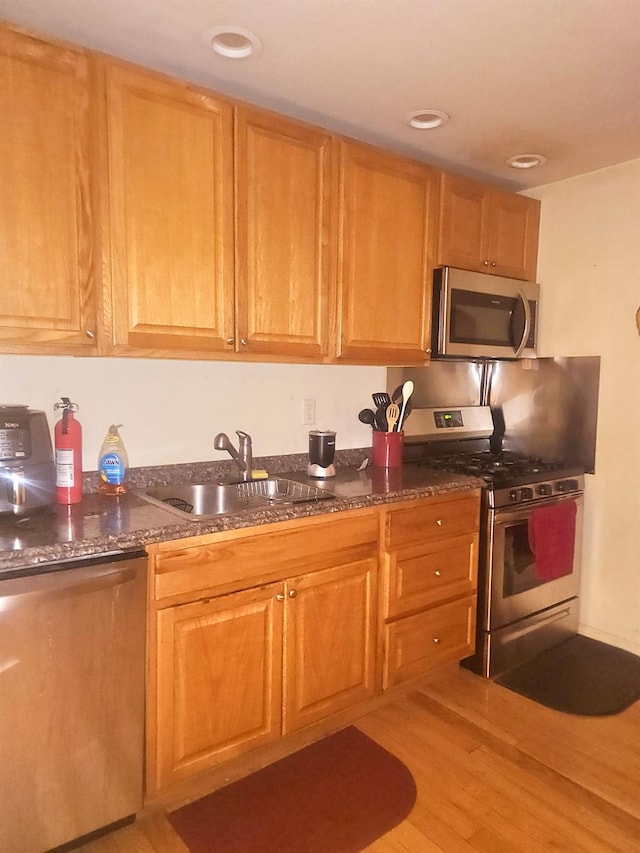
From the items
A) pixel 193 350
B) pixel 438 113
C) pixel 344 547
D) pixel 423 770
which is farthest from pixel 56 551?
pixel 438 113

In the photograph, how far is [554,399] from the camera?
10.1ft

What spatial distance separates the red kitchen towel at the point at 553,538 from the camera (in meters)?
2.65

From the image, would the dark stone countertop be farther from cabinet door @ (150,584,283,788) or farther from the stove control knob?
the stove control knob

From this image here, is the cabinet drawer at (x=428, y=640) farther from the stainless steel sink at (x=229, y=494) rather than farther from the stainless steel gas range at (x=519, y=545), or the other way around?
the stainless steel sink at (x=229, y=494)

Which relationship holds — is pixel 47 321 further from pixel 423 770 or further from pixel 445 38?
pixel 423 770

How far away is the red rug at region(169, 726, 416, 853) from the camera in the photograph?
170 cm

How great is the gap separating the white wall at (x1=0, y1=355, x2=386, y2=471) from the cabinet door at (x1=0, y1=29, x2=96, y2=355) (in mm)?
351

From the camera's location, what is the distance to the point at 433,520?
2.36 meters

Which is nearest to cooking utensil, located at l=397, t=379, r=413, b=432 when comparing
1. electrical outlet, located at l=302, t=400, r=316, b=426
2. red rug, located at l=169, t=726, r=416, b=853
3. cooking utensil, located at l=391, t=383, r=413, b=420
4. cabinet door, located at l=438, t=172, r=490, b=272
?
cooking utensil, located at l=391, t=383, r=413, b=420

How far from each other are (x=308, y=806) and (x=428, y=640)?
2.72 feet

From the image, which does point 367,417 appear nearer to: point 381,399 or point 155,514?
point 381,399

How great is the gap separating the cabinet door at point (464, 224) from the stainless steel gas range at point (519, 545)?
30.3 inches

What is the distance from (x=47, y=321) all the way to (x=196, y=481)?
0.89 m

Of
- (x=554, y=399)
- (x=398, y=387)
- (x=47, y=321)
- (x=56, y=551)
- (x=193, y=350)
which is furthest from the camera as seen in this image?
(x=554, y=399)
